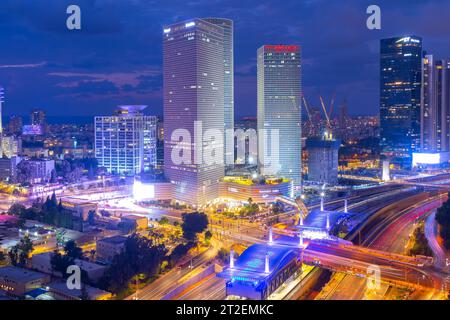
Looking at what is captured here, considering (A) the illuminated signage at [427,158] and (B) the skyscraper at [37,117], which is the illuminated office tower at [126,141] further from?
(B) the skyscraper at [37,117]

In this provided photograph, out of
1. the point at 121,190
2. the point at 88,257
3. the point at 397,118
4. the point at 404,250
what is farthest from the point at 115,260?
the point at 397,118

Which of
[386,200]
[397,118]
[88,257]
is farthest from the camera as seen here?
[397,118]

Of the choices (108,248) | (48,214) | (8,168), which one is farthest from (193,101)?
(8,168)

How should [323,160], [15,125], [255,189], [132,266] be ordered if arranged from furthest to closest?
[15,125] < [323,160] < [255,189] < [132,266]

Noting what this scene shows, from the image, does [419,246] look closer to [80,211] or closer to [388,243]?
[388,243]

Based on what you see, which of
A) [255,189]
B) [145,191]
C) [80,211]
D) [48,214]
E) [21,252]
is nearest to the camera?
[21,252]

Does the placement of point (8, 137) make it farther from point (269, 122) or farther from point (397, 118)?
point (397, 118)
